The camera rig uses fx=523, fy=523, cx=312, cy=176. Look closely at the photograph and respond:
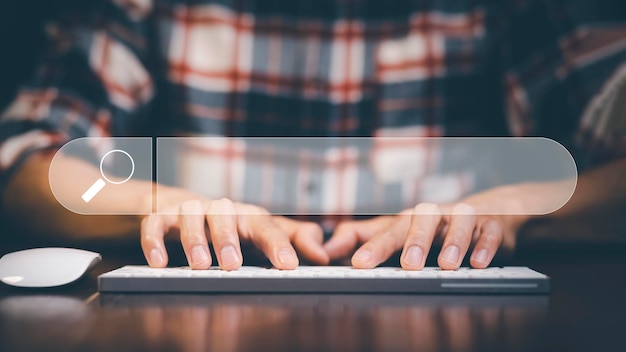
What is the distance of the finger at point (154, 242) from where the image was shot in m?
0.44

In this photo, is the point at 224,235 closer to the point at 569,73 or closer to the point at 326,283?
the point at 326,283

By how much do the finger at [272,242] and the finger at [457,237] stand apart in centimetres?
12

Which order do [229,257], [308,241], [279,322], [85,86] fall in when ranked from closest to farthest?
[279,322] → [229,257] → [308,241] → [85,86]

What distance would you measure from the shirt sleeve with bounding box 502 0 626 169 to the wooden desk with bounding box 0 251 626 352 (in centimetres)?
53

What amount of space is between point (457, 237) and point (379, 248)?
67 mm

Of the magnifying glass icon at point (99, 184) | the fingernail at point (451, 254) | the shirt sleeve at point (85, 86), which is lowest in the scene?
the fingernail at point (451, 254)

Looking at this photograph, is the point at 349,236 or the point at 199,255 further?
Answer: the point at 349,236

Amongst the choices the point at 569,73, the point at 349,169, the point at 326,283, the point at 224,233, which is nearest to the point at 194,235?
the point at 224,233

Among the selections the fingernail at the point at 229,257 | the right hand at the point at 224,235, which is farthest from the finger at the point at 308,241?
the fingernail at the point at 229,257

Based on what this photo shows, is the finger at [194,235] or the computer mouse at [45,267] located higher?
the finger at [194,235]

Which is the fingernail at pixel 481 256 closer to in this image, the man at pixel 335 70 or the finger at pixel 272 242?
the finger at pixel 272 242

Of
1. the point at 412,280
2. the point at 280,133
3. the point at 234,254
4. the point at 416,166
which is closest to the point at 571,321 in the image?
the point at 412,280

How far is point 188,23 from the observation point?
963 millimetres

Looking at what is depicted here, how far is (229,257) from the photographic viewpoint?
417mm
